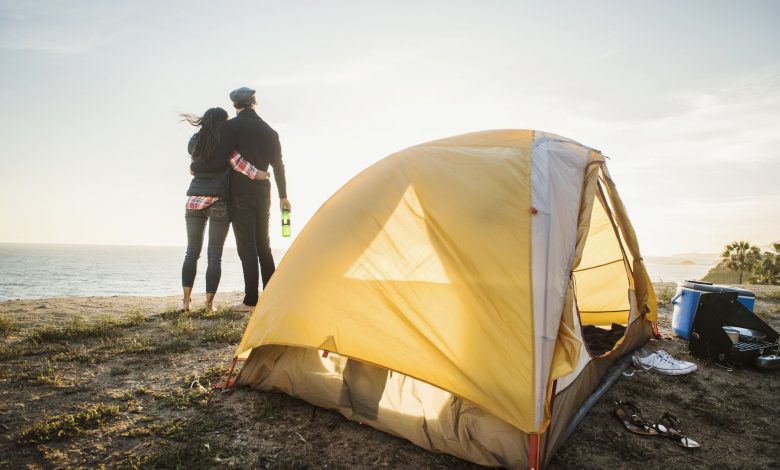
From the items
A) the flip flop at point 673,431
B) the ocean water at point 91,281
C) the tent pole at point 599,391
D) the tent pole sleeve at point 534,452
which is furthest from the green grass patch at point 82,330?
the ocean water at point 91,281

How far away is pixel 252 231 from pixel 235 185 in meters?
0.63

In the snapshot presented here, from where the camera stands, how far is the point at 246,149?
5.09 meters

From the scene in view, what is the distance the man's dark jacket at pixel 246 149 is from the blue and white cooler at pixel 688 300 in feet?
18.5

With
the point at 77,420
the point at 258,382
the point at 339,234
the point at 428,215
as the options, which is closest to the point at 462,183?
the point at 428,215

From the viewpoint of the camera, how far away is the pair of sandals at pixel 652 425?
274 cm

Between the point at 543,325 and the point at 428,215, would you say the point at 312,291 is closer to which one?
the point at 428,215

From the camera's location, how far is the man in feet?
16.5

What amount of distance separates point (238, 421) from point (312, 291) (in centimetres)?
101

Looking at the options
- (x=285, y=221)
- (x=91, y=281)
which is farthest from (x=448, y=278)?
(x=91, y=281)

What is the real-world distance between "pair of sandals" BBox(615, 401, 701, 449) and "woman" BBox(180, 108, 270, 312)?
4580 mm

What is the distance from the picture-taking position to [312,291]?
9.55 ft

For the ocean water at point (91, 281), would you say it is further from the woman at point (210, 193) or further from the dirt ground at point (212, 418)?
the dirt ground at point (212, 418)

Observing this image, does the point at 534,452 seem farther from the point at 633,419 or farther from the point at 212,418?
the point at 212,418

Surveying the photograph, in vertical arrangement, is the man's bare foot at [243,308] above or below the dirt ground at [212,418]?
above
